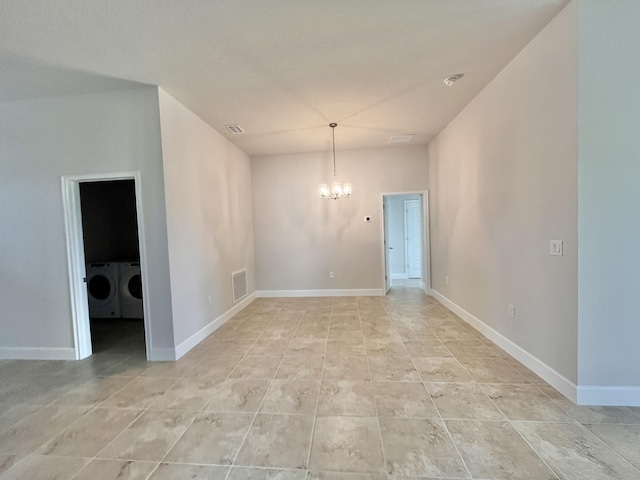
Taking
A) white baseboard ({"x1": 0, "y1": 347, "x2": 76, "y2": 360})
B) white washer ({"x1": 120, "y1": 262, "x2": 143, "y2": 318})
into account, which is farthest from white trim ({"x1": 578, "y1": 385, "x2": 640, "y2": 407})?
white washer ({"x1": 120, "y1": 262, "x2": 143, "y2": 318})

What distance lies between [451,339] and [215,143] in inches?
163

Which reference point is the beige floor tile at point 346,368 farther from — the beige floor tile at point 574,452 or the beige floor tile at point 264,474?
the beige floor tile at point 574,452

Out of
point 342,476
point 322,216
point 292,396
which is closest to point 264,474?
point 342,476

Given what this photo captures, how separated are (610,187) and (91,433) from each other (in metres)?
3.94

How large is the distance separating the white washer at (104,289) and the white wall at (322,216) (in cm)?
236

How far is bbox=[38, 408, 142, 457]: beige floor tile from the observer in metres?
1.65

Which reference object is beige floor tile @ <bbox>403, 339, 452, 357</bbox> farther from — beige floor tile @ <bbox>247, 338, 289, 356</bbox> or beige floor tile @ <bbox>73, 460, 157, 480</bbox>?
beige floor tile @ <bbox>73, 460, 157, 480</bbox>

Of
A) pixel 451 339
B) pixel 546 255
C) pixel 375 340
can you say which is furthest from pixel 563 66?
pixel 375 340

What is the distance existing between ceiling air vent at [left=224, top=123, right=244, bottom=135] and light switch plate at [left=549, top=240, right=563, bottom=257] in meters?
3.82

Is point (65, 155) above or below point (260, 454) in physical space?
above

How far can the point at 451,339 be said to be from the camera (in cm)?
313

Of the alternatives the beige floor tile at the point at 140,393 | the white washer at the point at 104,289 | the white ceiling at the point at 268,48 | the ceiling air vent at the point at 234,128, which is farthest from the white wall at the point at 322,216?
the beige floor tile at the point at 140,393

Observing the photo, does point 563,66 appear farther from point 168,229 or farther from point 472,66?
point 168,229

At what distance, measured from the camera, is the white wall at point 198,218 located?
114 inches
